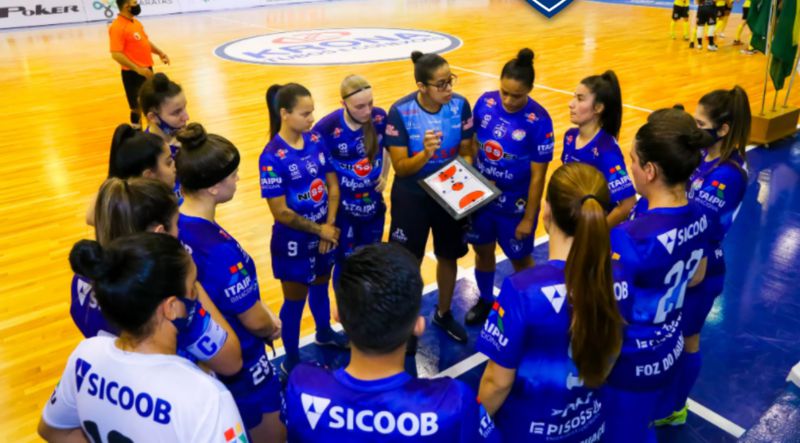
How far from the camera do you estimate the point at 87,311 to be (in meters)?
2.13

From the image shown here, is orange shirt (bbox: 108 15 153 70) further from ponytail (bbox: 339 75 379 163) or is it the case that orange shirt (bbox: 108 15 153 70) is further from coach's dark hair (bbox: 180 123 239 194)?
coach's dark hair (bbox: 180 123 239 194)

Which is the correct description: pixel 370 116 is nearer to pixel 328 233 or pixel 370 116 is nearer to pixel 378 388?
pixel 328 233

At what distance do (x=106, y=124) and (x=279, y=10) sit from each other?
12704 mm

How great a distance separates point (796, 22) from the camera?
6.80 meters

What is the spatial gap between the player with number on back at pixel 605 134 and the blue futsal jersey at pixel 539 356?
131 centimetres

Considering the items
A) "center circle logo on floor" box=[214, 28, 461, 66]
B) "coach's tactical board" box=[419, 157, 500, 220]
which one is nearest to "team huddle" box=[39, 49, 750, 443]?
"coach's tactical board" box=[419, 157, 500, 220]

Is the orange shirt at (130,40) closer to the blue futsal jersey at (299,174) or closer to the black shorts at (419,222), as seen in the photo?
the blue futsal jersey at (299,174)

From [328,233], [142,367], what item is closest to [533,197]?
[328,233]

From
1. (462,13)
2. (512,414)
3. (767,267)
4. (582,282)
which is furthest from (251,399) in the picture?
(462,13)

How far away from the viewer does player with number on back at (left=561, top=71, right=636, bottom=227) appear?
130 inches

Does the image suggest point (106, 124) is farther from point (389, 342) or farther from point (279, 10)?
point (279, 10)

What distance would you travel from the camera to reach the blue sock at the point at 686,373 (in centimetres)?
306

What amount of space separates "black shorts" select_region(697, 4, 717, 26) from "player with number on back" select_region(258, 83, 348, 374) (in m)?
11.8

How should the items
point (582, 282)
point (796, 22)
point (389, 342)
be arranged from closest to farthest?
point (389, 342), point (582, 282), point (796, 22)
